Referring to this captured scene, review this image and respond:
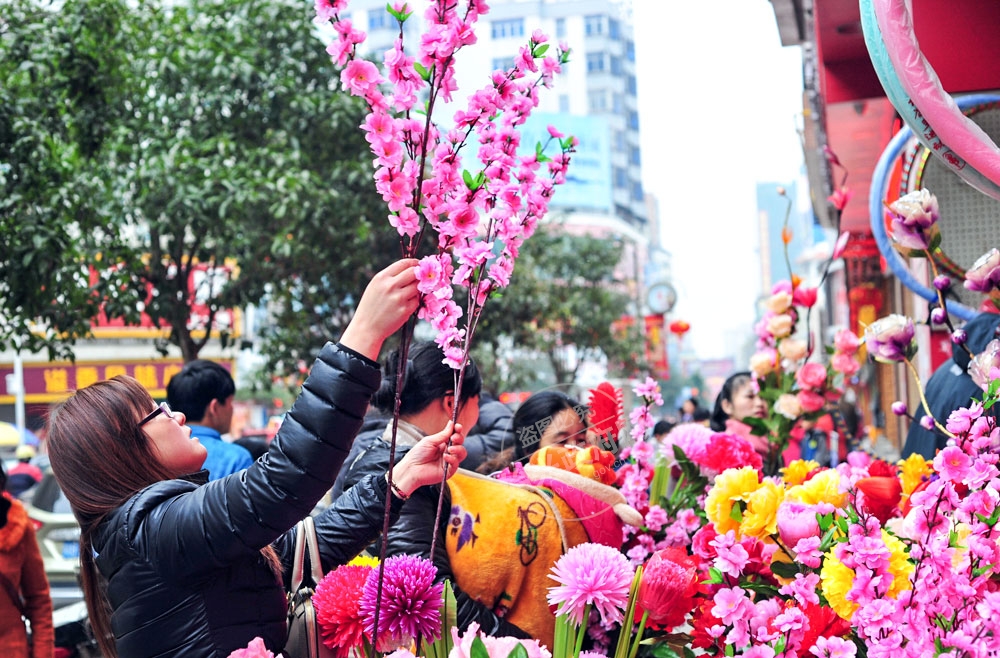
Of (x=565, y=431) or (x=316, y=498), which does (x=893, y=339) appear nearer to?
(x=565, y=431)

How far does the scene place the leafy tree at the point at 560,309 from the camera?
16906mm

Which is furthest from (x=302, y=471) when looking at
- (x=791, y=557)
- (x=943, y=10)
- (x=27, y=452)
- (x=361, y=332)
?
(x=27, y=452)

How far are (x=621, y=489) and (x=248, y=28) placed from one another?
26.3 ft

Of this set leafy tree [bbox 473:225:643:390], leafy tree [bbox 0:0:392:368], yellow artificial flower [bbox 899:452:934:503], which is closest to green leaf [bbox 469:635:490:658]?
yellow artificial flower [bbox 899:452:934:503]

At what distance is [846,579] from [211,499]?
101cm

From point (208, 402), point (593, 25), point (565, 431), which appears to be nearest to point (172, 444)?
point (565, 431)

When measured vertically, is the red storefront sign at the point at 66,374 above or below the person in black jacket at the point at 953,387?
below

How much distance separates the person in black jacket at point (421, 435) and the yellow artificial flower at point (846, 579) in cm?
78

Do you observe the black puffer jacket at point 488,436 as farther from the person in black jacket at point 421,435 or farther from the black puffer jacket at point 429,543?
the black puffer jacket at point 429,543

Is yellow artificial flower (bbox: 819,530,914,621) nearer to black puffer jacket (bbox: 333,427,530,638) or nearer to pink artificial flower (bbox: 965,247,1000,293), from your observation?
pink artificial flower (bbox: 965,247,1000,293)

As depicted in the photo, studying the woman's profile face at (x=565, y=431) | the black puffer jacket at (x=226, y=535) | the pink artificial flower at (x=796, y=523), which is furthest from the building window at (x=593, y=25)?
the black puffer jacket at (x=226, y=535)

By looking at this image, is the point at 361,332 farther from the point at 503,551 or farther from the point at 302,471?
the point at 503,551

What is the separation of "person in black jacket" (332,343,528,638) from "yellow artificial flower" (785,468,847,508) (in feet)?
2.18

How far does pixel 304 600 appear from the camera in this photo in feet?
6.71
